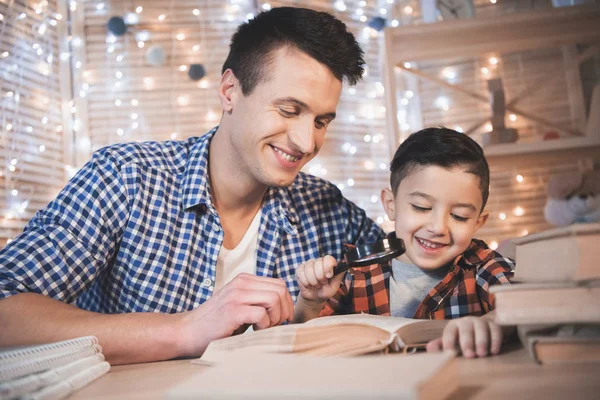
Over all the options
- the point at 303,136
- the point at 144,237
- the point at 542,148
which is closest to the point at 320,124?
the point at 303,136

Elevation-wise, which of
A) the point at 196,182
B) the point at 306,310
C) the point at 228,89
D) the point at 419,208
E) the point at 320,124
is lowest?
the point at 306,310

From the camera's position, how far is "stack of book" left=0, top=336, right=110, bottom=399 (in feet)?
1.80

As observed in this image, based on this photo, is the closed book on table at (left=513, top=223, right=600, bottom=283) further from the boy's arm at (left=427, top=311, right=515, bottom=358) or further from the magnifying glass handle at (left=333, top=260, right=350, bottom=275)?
the magnifying glass handle at (left=333, top=260, right=350, bottom=275)

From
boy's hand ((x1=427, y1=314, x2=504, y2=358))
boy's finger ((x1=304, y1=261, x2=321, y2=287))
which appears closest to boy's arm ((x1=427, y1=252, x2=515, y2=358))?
boy's hand ((x1=427, y1=314, x2=504, y2=358))

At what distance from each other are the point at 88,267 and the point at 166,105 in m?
1.82

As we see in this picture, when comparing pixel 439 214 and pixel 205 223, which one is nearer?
pixel 439 214

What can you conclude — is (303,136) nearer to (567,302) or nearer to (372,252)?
(372,252)

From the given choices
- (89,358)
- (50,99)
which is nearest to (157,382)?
(89,358)

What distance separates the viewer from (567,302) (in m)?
0.60

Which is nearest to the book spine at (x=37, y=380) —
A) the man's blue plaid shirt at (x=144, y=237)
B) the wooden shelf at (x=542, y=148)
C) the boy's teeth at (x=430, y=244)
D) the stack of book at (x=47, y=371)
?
the stack of book at (x=47, y=371)

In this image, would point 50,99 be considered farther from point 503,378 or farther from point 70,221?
point 503,378

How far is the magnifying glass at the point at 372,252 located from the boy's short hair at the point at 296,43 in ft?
1.91

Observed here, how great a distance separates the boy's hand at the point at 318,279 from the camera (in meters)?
1.08

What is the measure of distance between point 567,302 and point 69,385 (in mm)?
566
